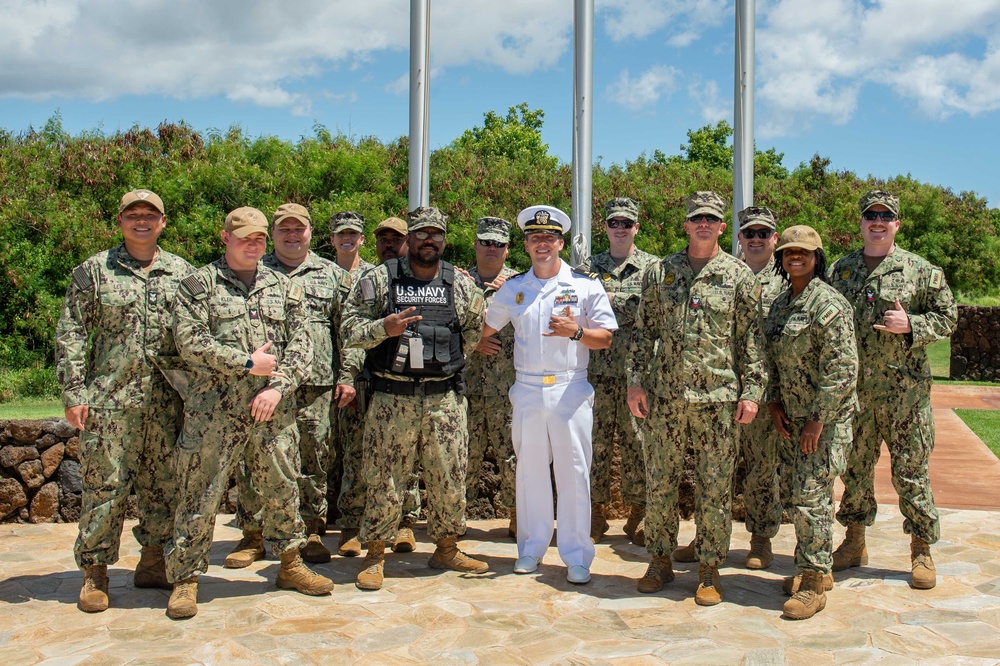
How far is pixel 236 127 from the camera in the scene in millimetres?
14656

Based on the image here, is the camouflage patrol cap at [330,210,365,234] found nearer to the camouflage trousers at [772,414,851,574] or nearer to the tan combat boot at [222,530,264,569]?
the tan combat boot at [222,530,264,569]

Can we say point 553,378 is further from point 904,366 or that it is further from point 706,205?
point 904,366

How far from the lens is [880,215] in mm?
4934

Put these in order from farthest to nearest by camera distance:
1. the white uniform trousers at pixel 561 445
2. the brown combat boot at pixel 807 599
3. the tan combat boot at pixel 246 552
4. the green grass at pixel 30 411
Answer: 1. the green grass at pixel 30 411
2. the tan combat boot at pixel 246 552
3. the white uniform trousers at pixel 561 445
4. the brown combat boot at pixel 807 599

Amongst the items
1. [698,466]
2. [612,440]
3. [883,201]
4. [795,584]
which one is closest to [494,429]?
[612,440]

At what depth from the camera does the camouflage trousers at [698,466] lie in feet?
15.4

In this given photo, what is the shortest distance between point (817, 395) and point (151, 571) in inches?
146

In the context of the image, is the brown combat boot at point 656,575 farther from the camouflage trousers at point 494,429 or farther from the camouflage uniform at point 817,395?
the camouflage trousers at point 494,429

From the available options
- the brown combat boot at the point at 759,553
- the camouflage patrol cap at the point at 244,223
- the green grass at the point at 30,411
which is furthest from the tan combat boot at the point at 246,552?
the brown combat boot at the point at 759,553

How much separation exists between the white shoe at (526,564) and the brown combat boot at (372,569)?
0.80 m

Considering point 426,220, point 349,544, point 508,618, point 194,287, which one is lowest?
point 508,618

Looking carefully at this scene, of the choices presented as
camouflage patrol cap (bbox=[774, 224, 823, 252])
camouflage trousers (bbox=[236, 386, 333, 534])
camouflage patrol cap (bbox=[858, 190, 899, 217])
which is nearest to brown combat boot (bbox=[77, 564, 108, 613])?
camouflage trousers (bbox=[236, 386, 333, 534])

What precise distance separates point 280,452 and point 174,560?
0.74m

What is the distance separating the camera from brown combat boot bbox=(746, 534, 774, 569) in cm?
530
